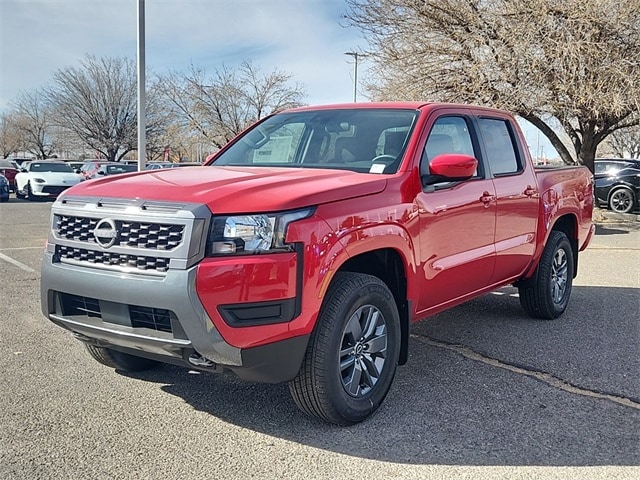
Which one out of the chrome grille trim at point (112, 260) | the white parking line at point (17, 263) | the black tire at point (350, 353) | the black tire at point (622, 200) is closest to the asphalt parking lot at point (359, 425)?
the black tire at point (350, 353)

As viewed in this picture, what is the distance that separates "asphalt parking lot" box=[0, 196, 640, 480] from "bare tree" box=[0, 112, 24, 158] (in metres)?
57.7

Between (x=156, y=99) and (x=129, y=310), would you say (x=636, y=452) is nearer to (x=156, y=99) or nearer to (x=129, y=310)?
(x=129, y=310)

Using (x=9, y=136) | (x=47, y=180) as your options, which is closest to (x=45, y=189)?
(x=47, y=180)

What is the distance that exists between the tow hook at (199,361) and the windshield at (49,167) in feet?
70.3

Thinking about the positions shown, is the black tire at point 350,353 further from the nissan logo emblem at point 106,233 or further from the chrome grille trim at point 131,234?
the nissan logo emblem at point 106,233

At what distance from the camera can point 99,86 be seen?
1511 inches

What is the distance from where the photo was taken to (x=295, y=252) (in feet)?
10.0

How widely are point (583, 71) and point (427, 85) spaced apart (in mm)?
3470

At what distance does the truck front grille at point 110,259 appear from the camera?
3.04 m

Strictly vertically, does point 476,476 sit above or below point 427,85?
below

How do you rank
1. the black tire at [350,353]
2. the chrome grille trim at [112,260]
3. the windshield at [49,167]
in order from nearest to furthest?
the chrome grille trim at [112,260]
the black tire at [350,353]
the windshield at [49,167]

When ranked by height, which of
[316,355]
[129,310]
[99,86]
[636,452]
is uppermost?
[99,86]

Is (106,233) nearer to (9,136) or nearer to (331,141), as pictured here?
(331,141)

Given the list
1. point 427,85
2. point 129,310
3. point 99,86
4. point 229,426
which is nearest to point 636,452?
point 229,426
